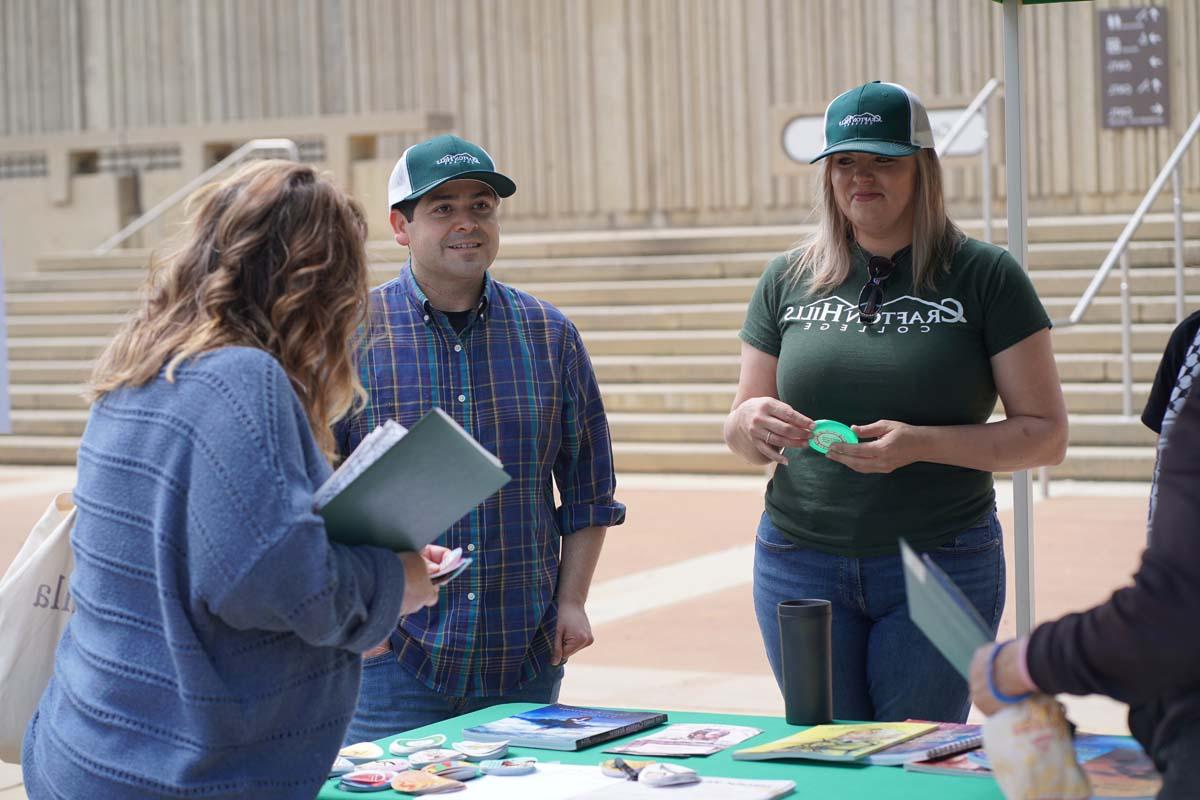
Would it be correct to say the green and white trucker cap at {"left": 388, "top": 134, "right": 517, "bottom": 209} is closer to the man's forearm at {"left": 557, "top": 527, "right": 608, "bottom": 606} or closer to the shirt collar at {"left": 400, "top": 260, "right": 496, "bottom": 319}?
the shirt collar at {"left": 400, "top": 260, "right": 496, "bottom": 319}

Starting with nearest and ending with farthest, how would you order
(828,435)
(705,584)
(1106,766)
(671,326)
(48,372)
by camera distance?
1. (1106,766)
2. (828,435)
3. (705,584)
4. (671,326)
5. (48,372)

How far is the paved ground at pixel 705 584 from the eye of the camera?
5.09 meters

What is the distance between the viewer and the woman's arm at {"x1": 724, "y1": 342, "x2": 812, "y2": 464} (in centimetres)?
279

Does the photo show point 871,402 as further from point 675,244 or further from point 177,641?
point 675,244

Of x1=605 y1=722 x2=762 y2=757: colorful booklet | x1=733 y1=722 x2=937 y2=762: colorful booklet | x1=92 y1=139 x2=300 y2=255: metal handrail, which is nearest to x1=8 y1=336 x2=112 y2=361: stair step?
x1=92 y1=139 x2=300 y2=255: metal handrail

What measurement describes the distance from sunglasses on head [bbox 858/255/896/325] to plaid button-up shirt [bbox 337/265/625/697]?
0.56m

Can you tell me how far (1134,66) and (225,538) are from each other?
1264cm

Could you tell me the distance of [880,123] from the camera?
2844 millimetres

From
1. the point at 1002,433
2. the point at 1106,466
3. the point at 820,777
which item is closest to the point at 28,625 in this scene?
the point at 820,777

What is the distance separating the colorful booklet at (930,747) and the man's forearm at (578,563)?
2.67 feet

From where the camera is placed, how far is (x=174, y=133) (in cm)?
1570

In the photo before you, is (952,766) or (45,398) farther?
(45,398)

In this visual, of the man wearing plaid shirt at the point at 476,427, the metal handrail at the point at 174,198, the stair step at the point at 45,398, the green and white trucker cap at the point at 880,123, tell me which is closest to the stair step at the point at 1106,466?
the green and white trucker cap at the point at 880,123

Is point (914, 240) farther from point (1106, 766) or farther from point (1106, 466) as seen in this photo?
point (1106, 466)
